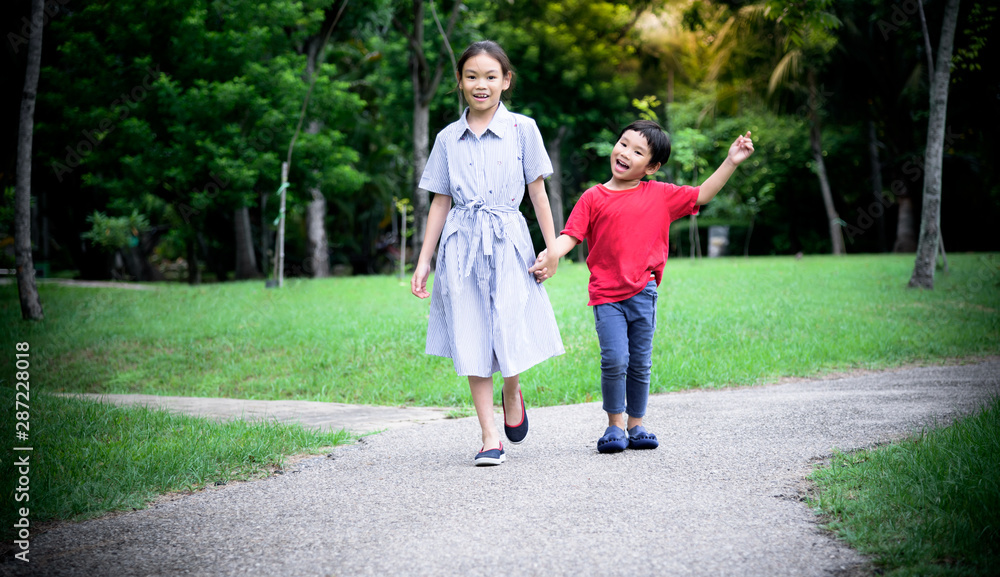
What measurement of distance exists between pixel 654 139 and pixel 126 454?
309 centimetres

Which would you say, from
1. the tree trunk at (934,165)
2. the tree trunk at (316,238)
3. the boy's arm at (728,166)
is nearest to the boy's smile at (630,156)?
the boy's arm at (728,166)

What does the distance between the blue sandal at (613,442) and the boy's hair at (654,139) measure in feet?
4.49

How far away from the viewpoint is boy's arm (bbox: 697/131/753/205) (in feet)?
12.2

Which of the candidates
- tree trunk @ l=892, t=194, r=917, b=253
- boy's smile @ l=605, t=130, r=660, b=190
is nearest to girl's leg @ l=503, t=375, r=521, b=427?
boy's smile @ l=605, t=130, r=660, b=190

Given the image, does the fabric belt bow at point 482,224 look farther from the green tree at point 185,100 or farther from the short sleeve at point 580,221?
the green tree at point 185,100

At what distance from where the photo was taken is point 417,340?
8266 mm

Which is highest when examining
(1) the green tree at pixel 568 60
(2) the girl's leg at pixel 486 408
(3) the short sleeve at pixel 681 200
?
(1) the green tree at pixel 568 60

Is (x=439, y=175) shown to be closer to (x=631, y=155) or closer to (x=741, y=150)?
(x=631, y=155)

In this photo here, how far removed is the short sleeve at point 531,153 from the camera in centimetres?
386

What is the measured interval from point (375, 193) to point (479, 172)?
2530 centimetres

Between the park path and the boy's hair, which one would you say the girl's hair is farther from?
the park path

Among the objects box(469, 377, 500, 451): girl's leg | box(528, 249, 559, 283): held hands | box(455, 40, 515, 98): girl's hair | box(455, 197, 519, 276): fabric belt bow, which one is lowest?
box(469, 377, 500, 451): girl's leg

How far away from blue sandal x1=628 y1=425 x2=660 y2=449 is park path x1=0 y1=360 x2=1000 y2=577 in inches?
2.6

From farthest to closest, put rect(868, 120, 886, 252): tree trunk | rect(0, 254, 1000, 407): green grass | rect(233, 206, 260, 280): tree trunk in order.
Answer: rect(868, 120, 886, 252): tree trunk, rect(233, 206, 260, 280): tree trunk, rect(0, 254, 1000, 407): green grass
